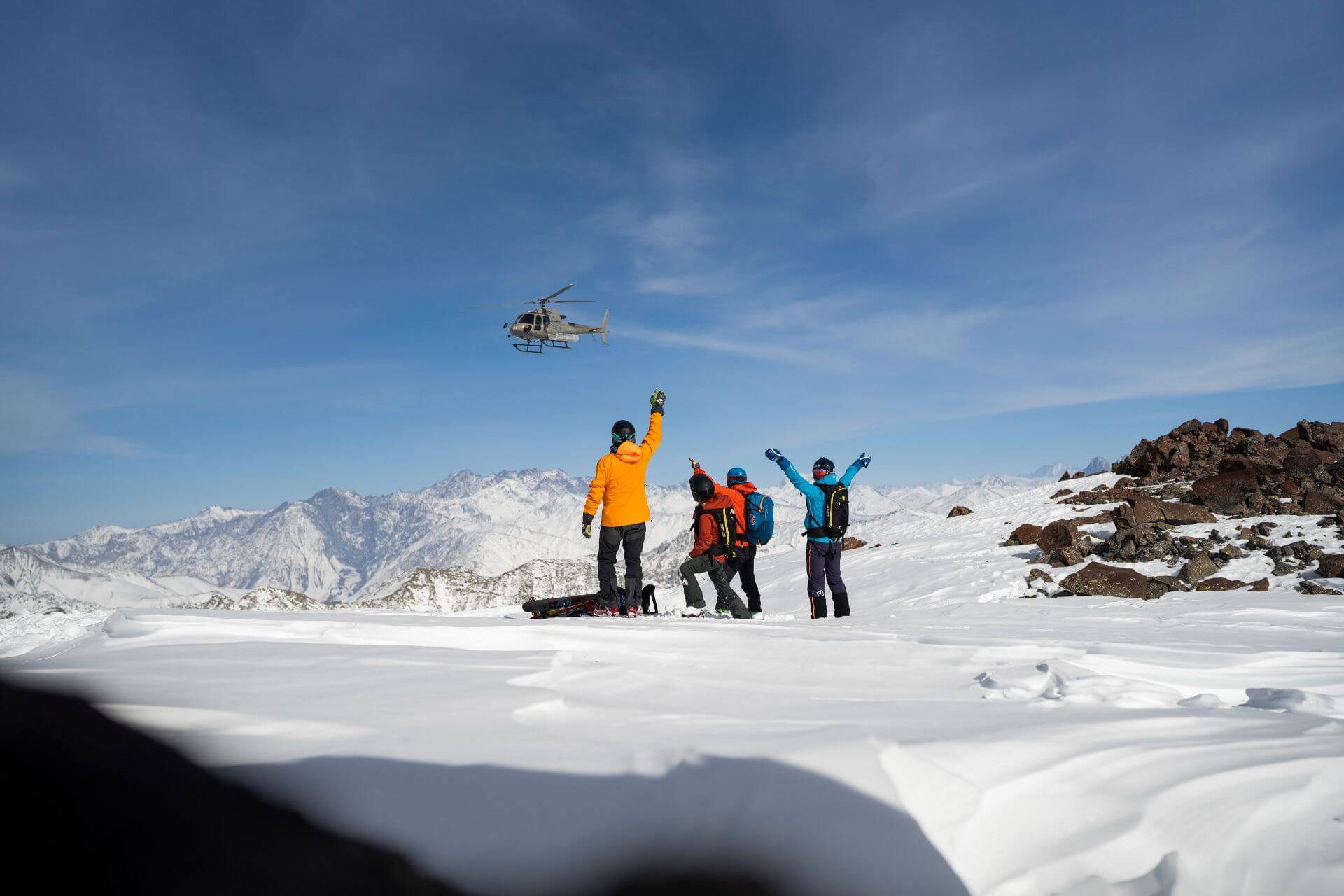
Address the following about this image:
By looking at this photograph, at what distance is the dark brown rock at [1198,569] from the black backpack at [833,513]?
7116mm

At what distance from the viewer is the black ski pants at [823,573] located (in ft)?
32.6

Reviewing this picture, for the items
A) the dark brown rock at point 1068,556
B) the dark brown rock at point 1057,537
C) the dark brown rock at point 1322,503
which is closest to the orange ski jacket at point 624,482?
the dark brown rock at point 1068,556

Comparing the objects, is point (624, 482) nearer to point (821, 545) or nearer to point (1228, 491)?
point (821, 545)

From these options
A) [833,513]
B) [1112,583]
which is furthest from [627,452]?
[1112,583]

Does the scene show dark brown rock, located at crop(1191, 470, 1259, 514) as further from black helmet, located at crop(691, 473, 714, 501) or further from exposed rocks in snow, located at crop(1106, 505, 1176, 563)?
black helmet, located at crop(691, 473, 714, 501)

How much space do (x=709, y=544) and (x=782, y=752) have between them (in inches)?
319

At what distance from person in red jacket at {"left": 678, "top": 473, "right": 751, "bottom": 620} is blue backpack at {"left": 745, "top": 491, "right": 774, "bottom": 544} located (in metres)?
0.37

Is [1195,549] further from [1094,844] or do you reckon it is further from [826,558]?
[1094,844]

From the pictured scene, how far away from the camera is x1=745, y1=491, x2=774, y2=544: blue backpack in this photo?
10.6 m

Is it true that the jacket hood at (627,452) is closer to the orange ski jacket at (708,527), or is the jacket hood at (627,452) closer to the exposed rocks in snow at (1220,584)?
the orange ski jacket at (708,527)

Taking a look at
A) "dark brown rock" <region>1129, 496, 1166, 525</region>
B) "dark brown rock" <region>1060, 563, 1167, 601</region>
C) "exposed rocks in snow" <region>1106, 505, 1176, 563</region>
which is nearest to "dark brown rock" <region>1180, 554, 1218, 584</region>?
"dark brown rock" <region>1060, 563, 1167, 601</region>

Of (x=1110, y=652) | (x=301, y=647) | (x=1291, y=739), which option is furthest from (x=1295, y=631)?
(x=301, y=647)

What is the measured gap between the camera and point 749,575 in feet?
35.6

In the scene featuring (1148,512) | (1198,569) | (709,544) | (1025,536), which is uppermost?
(709,544)
